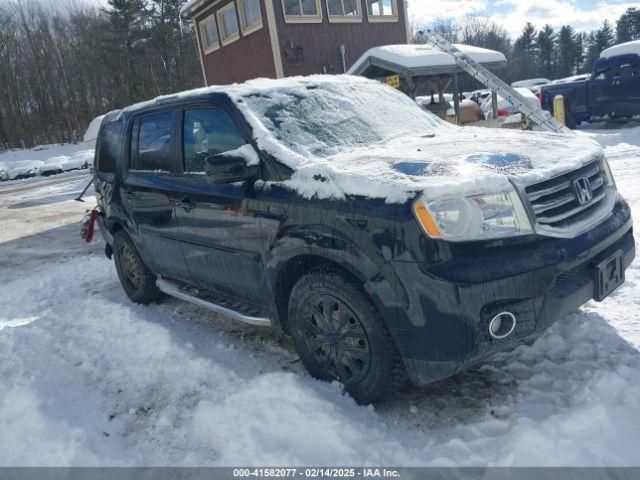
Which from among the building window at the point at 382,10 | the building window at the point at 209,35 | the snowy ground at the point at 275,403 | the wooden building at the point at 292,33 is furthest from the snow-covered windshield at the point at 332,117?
the building window at the point at 209,35

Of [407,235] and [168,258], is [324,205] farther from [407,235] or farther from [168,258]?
[168,258]

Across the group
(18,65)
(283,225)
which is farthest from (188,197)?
(18,65)

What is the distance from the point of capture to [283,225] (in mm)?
3174

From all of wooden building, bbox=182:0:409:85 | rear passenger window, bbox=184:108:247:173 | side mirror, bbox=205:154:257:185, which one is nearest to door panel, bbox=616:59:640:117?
wooden building, bbox=182:0:409:85

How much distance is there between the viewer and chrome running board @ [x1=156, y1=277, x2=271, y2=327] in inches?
140

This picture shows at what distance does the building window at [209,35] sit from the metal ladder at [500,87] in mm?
9154

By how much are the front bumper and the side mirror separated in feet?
3.89

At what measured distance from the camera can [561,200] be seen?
2.85m

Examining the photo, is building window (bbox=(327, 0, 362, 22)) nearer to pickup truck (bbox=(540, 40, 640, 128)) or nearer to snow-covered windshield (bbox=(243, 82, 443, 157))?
pickup truck (bbox=(540, 40, 640, 128))

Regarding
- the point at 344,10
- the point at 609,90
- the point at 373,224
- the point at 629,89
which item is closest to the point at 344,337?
the point at 373,224

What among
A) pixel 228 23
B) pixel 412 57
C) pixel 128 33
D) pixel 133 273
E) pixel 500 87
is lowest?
pixel 133 273

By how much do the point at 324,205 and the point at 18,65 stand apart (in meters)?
53.2

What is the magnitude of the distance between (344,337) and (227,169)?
1.21 meters

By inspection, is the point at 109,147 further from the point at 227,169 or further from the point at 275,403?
the point at 275,403
